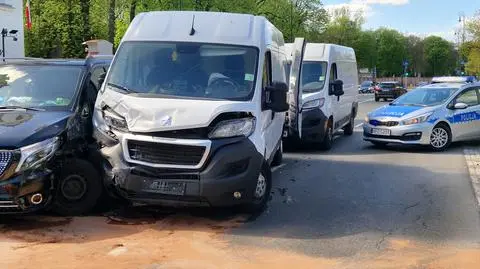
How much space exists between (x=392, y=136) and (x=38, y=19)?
124 feet

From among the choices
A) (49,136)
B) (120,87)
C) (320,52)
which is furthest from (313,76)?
(49,136)

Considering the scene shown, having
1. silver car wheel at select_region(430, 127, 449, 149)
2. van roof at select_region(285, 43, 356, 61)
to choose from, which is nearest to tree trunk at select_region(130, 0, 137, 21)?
van roof at select_region(285, 43, 356, 61)

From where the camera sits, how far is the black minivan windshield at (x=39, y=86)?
7832 millimetres

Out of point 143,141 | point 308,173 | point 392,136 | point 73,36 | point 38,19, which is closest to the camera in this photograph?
point 143,141

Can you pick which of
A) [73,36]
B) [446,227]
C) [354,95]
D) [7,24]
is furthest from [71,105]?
[73,36]

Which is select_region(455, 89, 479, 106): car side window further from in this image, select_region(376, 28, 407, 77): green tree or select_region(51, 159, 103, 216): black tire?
select_region(376, 28, 407, 77): green tree

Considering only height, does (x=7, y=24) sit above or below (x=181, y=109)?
above

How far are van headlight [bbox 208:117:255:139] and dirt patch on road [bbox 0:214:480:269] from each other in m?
1.09

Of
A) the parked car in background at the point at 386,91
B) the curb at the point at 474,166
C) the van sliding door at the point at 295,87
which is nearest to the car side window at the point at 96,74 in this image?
the van sliding door at the point at 295,87

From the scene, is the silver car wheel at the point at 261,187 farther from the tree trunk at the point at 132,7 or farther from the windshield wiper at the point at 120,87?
the tree trunk at the point at 132,7

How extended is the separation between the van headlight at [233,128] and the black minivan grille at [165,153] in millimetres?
247

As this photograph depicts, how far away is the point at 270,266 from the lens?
5770 mm

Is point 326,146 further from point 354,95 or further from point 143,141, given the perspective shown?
point 143,141

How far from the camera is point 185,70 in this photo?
766 cm
